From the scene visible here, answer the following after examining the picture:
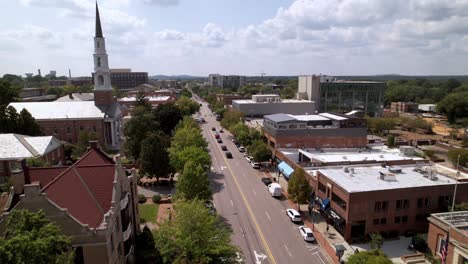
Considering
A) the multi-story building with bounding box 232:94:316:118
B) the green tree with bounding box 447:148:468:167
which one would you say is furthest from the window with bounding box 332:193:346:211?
the multi-story building with bounding box 232:94:316:118

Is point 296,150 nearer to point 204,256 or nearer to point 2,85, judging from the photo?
point 204,256

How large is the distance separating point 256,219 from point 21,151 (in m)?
40.3

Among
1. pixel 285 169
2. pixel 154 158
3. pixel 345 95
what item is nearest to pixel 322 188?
pixel 285 169

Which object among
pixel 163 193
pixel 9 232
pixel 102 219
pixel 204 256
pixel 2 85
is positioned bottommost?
pixel 163 193

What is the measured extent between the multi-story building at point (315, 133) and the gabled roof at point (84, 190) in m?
47.1

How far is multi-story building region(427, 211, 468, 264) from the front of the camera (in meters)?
28.6

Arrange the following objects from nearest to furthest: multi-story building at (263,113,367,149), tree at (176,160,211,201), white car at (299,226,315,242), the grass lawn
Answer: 1. white car at (299,226,315,242)
2. tree at (176,160,211,201)
3. the grass lawn
4. multi-story building at (263,113,367,149)

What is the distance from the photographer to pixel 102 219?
22328 mm

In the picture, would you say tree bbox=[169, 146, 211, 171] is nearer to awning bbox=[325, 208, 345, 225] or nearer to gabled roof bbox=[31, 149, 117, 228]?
awning bbox=[325, 208, 345, 225]

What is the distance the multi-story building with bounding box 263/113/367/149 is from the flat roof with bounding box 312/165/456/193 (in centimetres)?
2069

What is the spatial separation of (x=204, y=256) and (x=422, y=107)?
625ft

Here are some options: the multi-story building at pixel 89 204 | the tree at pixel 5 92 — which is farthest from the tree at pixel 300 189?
the tree at pixel 5 92

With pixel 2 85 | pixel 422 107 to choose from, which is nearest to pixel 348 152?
pixel 2 85

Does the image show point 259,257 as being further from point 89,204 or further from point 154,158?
point 154,158
